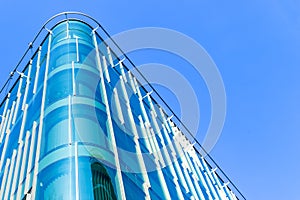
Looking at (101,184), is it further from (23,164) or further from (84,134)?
(23,164)

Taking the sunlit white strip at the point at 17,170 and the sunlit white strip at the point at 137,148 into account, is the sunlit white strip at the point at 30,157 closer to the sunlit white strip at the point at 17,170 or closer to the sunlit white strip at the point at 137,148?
the sunlit white strip at the point at 17,170

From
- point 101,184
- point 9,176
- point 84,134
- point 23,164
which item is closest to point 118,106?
point 84,134

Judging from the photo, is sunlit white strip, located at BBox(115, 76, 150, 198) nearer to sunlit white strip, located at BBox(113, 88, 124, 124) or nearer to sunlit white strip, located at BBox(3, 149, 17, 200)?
sunlit white strip, located at BBox(113, 88, 124, 124)

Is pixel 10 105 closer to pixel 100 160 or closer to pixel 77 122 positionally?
pixel 77 122

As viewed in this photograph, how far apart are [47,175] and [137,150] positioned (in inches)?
91.2

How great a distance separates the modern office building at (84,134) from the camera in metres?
5.79

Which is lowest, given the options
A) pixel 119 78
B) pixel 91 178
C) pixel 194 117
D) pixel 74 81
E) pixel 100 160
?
pixel 91 178

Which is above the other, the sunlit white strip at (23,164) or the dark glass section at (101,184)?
the sunlit white strip at (23,164)

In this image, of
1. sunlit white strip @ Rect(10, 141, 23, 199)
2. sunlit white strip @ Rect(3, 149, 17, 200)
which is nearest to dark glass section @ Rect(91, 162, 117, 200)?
sunlit white strip @ Rect(10, 141, 23, 199)

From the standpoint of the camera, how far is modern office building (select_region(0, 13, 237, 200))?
19.0ft

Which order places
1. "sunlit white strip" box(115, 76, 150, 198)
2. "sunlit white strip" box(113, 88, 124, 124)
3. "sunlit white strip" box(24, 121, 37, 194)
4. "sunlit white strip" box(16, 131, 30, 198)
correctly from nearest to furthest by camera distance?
1. "sunlit white strip" box(24, 121, 37, 194)
2. "sunlit white strip" box(16, 131, 30, 198)
3. "sunlit white strip" box(115, 76, 150, 198)
4. "sunlit white strip" box(113, 88, 124, 124)

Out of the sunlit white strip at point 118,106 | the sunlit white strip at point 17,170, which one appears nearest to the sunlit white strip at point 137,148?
the sunlit white strip at point 118,106

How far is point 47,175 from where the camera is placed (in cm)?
570

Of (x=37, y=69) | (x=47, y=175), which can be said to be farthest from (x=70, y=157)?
(x=37, y=69)
